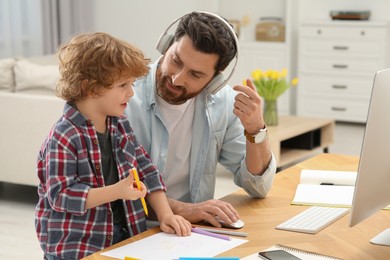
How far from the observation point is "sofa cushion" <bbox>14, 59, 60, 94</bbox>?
15.0 feet

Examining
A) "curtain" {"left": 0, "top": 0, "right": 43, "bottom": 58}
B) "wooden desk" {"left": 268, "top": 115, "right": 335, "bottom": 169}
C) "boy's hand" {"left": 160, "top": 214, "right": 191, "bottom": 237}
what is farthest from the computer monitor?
"curtain" {"left": 0, "top": 0, "right": 43, "bottom": 58}

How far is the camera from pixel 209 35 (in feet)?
6.68

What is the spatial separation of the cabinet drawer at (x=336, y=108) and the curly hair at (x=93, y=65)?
553 cm

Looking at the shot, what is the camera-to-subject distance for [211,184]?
2240 millimetres

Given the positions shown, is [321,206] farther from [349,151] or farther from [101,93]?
[349,151]

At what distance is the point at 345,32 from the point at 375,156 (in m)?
5.66

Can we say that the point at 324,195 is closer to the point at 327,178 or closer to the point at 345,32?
the point at 327,178

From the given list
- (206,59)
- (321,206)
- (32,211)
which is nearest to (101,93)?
(206,59)

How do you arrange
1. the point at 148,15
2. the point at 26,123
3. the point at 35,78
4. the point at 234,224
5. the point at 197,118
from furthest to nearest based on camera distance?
the point at 148,15, the point at 35,78, the point at 26,123, the point at 197,118, the point at 234,224

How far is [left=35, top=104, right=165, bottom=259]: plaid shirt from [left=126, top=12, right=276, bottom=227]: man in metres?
0.25

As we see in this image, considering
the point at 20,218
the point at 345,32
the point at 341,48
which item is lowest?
the point at 20,218

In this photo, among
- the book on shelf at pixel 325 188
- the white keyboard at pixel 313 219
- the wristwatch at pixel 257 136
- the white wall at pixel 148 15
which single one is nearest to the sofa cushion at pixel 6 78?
the book on shelf at pixel 325 188

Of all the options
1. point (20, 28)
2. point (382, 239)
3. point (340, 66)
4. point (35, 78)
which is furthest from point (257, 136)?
point (340, 66)

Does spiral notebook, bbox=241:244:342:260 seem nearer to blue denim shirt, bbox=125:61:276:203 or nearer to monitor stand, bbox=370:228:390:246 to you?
monitor stand, bbox=370:228:390:246
